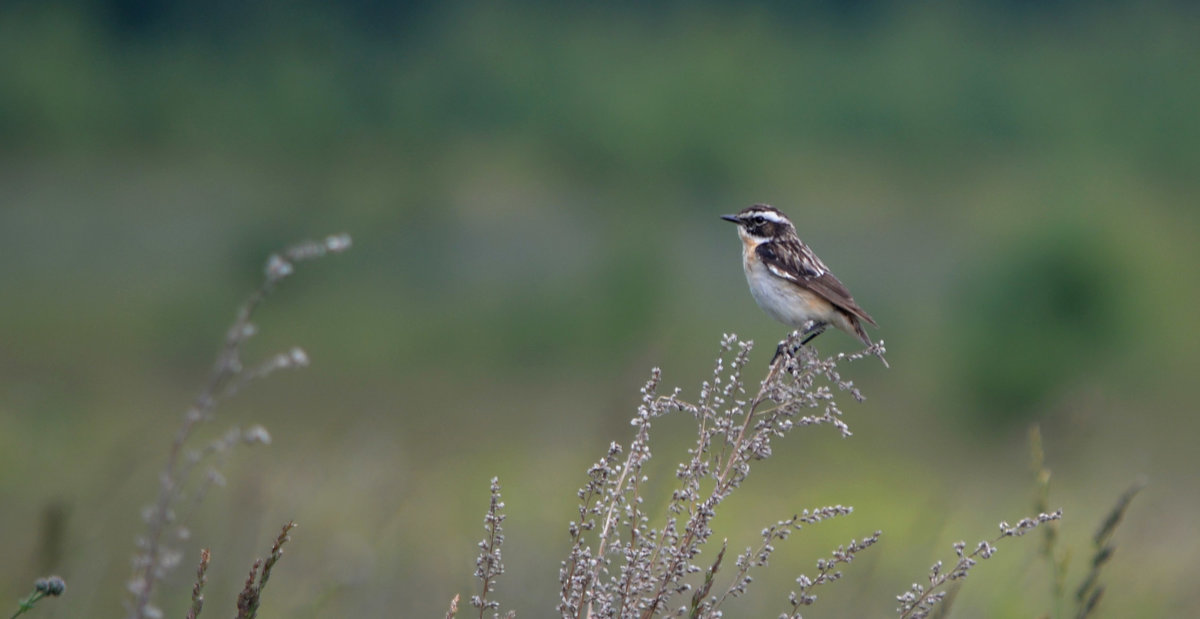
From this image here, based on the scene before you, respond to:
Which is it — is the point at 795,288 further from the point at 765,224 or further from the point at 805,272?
the point at 765,224

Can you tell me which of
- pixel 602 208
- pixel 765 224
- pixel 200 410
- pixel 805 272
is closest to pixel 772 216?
pixel 765 224

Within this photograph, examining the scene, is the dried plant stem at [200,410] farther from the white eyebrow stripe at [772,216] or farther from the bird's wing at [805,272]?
the white eyebrow stripe at [772,216]

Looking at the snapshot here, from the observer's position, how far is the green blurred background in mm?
29031

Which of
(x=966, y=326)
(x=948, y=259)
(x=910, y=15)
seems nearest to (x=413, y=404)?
(x=966, y=326)

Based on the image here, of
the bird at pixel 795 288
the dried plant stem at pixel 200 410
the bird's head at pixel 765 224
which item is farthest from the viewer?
the bird's head at pixel 765 224

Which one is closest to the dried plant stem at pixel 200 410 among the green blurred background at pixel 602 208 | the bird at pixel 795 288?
the bird at pixel 795 288

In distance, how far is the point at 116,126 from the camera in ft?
136

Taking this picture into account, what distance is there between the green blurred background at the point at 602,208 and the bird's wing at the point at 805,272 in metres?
14.7

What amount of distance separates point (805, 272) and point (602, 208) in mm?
33807

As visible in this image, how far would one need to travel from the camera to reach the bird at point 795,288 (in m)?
6.00

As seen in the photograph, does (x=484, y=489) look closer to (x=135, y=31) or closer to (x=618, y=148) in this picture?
(x=618, y=148)

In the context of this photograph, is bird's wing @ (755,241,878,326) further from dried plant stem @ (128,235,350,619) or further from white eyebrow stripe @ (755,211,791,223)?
dried plant stem @ (128,235,350,619)

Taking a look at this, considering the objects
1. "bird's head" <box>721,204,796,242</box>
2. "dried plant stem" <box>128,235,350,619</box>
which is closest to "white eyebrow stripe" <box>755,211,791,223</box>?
"bird's head" <box>721,204,796,242</box>

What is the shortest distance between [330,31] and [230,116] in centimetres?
437
